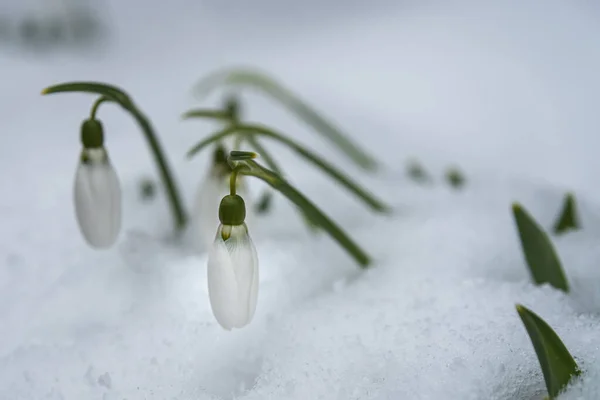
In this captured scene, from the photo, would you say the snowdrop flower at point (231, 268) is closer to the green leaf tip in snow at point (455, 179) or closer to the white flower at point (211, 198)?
the white flower at point (211, 198)

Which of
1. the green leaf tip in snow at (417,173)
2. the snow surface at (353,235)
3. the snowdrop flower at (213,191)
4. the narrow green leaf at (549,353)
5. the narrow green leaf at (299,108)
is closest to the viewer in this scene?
the narrow green leaf at (549,353)

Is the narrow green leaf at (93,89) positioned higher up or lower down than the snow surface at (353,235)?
higher up

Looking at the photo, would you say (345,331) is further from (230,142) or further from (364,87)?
(364,87)

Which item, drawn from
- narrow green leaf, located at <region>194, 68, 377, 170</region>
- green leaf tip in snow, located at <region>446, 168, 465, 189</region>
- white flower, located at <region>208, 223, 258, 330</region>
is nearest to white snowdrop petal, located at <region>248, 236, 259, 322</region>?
white flower, located at <region>208, 223, 258, 330</region>

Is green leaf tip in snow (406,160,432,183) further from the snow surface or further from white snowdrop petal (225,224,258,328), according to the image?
white snowdrop petal (225,224,258,328)

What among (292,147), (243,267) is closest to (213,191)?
(292,147)

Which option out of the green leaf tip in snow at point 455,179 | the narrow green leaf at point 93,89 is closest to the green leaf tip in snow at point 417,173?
the green leaf tip in snow at point 455,179

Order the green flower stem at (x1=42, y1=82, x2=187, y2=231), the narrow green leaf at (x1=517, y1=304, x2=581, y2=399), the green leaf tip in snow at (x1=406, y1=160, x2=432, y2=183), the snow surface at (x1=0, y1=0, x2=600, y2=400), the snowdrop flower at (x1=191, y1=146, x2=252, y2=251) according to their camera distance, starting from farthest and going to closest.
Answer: the green leaf tip in snow at (x1=406, y1=160, x2=432, y2=183)
the snowdrop flower at (x1=191, y1=146, x2=252, y2=251)
the green flower stem at (x1=42, y1=82, x2=187, y2=231)
the snow surface at (x1=0, y1=0, x2=600, y2=400)
the narrow green leaf at (x1=517, y1=304, x2=581, y2=399)
